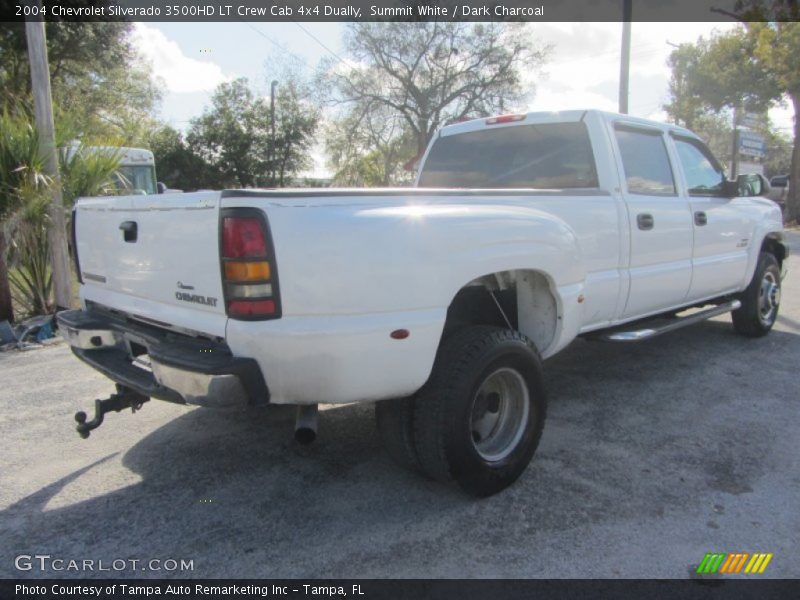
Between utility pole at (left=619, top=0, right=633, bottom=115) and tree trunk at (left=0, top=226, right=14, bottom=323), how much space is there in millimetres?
13334

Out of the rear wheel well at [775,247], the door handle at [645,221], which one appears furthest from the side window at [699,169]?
the rear wheel well at [775,247]

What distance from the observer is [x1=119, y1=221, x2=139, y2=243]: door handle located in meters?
2.93

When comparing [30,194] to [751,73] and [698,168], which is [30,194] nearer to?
[698,168]

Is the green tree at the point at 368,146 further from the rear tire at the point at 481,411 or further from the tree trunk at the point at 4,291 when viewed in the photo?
the rear tire at the point at 481,411

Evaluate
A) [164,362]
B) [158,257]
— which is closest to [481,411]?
[164,362]

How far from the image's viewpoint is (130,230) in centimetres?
295

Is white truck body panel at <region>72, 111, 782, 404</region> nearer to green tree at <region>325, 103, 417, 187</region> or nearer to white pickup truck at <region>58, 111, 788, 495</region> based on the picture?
white pickup truck at <region>58, 111, 788, 495</region>

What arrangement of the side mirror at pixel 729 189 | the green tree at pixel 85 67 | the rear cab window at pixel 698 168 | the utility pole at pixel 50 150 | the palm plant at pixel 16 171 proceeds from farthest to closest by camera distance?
the green tree at pixel 85 67
the utility pole at pixel 50 150
the palm plant at pixel 16 171
the side mirror at pixel 729 189
the rear cab window at pixel 698 168

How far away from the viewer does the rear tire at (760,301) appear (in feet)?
19.1

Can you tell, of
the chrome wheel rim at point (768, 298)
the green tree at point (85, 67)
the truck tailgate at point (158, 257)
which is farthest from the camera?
the green tree at point (85, 67)

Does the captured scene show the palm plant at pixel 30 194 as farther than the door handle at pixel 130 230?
Yes

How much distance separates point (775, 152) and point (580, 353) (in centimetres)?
7855

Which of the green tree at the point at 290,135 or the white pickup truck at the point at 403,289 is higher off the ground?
the green tree at the point at 290,135

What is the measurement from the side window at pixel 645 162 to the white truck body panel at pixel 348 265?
76 centimetres
